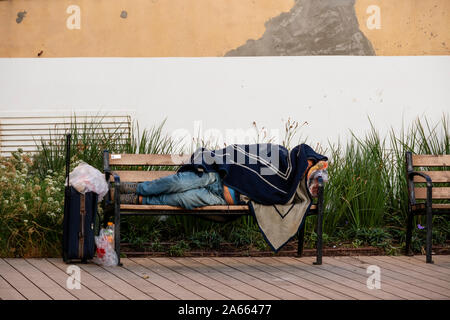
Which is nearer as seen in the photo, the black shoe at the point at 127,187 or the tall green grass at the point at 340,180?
the black shoe at the point at 127,187

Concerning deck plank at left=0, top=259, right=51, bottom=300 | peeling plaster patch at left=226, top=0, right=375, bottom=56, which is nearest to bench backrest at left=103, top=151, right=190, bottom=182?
deck plank at left=0, top=259, right=51, bottom=300

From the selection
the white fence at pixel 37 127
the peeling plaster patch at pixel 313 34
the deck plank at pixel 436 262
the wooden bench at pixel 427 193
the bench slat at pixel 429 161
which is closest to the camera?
the deck plank at pixel 436 262

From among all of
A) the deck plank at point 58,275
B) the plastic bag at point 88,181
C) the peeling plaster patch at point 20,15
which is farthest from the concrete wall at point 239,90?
the deck plank at point 58,275

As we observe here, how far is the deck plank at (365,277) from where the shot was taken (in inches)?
139

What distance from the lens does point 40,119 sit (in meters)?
6.16

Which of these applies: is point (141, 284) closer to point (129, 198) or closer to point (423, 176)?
point (129, 198)

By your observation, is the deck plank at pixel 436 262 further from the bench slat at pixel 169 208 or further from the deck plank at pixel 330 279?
the bench slat at pixel 169 208

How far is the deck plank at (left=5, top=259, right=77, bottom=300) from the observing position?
A: 3.37 meters

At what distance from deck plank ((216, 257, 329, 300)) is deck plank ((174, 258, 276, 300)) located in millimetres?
184

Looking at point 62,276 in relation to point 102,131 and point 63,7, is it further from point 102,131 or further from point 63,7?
point 63,7

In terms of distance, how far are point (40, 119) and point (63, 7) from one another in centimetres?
119

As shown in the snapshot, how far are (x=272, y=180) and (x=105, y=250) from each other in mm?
1358

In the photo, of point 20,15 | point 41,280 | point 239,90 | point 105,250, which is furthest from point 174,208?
point 20,15
